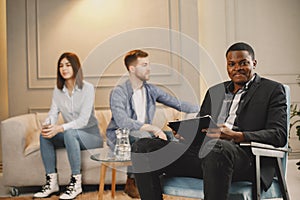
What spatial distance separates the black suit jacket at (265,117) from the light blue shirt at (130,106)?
69cm

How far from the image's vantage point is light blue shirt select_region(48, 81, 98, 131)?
3.68m

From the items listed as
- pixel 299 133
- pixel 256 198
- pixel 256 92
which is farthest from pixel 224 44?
pixel 256 198

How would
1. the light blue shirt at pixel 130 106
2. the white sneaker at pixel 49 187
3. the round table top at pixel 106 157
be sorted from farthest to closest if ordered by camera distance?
the white sneaker at pixel 49 187 → the light blue shirt at pixel 130 106 → the round table top at pixel 106 157

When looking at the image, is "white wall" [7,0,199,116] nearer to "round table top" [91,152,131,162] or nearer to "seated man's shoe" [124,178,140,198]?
"seated man's shoe" [124,178,140,198]

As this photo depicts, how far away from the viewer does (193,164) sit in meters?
2.21

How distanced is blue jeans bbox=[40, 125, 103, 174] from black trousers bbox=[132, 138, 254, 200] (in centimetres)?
131

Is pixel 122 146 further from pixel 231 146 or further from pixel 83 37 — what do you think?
pixel 83 37

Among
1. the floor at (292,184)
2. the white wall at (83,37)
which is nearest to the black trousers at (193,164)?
the floor at (292,184)

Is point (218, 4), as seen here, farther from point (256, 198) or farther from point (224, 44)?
point (256, 198)

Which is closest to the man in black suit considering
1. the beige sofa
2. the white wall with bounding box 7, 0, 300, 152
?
the beige sofa

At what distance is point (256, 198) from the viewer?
6.81ft

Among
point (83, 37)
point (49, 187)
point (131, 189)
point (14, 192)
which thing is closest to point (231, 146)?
point (131, 189)

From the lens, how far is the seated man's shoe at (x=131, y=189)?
3456 millimetres

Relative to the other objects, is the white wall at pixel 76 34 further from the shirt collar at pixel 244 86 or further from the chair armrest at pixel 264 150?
the chair armrest at pixel 264 150
